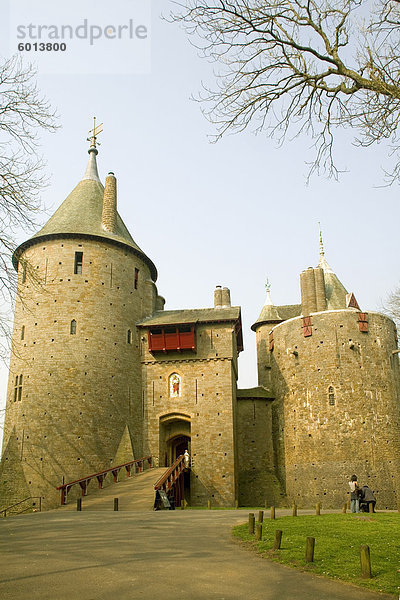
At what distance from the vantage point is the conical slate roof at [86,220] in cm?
3212

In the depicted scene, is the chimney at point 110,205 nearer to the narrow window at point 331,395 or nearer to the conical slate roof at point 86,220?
the conical slate roof at point 86,220

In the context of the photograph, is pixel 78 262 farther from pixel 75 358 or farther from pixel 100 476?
pixel 100 476

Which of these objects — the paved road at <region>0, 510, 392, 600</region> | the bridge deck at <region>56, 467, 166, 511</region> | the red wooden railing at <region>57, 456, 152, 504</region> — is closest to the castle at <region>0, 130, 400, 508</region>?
the red wooden railing at <region>57, 456, 152, 504</region>

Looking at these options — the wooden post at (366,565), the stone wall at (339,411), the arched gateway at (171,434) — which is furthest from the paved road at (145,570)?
the stone wall at (339,411)

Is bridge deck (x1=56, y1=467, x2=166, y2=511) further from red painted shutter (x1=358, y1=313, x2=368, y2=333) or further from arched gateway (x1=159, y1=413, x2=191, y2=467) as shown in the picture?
red painted shutter (x1=358, y1=313, x2=368, y2=333)

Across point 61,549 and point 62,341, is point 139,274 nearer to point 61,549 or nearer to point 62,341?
point 62,341

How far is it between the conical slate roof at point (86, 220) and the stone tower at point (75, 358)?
79mm

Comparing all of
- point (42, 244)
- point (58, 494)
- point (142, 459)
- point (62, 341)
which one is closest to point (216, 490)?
point (142, 459)

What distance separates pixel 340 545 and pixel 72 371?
817 inches

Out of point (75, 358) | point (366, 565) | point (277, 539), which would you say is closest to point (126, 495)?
point (75, 358)

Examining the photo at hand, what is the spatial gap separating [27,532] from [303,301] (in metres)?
25.4

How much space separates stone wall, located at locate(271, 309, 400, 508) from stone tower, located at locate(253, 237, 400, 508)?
0.05m

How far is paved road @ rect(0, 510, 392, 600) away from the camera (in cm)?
765

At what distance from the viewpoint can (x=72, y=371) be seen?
2944 centimetres
